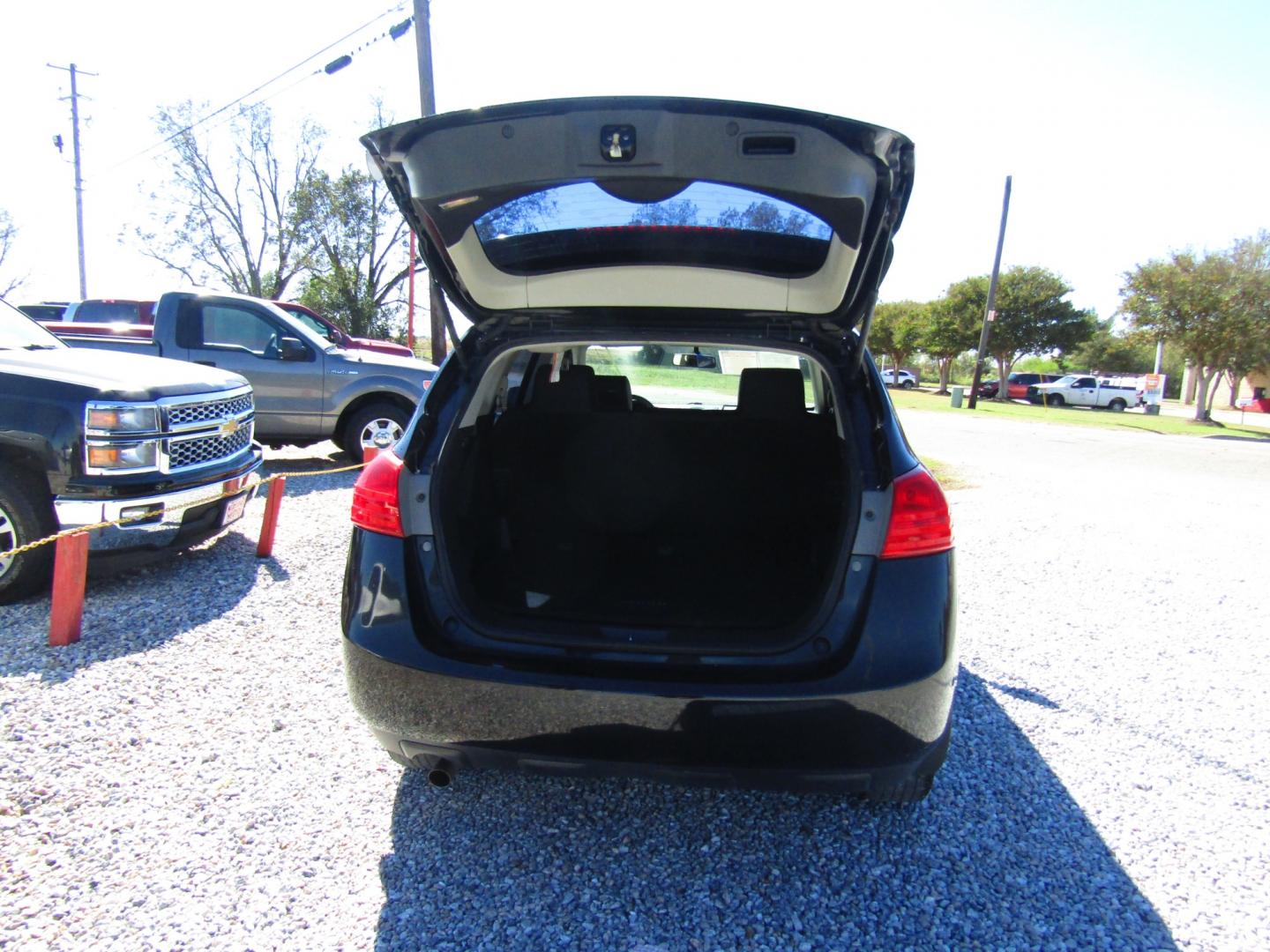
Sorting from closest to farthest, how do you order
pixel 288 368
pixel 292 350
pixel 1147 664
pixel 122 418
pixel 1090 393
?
1. pixel 1147 664
2. pixel 122 418
3. pixel 292 350
4. pixel 288 368
5. pixel 1090 393

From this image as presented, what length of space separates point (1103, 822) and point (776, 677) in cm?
143

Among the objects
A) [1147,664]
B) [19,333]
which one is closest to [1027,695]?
[1147,664]

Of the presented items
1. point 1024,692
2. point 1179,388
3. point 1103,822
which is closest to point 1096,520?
point 1024,692

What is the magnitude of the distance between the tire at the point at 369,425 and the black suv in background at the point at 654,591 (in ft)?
→ 19.5

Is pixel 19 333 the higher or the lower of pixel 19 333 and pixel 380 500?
the higher

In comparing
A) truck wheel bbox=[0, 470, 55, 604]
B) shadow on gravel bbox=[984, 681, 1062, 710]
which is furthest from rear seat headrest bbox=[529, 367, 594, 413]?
truck wheel bbox=[0, 470, 55, 604]

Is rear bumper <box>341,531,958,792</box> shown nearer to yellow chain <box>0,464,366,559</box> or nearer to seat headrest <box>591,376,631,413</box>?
seat headrest <box>591,376,631,413</box>

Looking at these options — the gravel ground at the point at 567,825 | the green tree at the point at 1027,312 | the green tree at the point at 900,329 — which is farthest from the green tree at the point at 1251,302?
Answer: the gravel ground at the point at 567,825

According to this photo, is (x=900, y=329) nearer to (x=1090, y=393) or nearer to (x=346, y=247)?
(x=1090, y=393)

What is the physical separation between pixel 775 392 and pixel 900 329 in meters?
52.8

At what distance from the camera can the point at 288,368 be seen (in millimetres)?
8148

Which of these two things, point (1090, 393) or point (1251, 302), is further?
point (1090, 393)

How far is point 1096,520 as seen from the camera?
289 inches

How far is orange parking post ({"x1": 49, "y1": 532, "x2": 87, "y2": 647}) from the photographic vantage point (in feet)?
11.4
